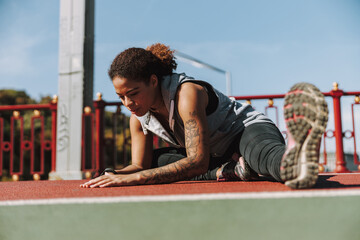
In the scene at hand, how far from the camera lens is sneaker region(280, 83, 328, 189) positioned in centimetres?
156

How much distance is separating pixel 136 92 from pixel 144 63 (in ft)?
0.64

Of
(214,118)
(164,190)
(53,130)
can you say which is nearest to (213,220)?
(164,190)

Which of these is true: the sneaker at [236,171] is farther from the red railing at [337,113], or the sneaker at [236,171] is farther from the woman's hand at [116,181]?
the red railing at [337,113]

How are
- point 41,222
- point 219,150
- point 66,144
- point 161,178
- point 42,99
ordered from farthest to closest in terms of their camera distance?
1. point 42,99
2. point 66,144
3. point 219,150
4. point 161,178
5. point 41,222

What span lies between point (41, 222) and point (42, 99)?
30223mm

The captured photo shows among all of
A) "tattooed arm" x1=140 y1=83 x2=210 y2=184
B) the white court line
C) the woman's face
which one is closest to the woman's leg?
"tattooed arm" x1=140 y1=83 x2=210 y2=184

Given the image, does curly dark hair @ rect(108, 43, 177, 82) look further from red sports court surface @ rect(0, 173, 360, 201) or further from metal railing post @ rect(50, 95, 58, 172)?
metal railing post @ rect(50, 95, 58, 172)

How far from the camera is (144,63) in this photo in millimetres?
2250

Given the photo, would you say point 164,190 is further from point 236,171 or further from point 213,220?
point 236,171

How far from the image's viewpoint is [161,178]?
2152 mm

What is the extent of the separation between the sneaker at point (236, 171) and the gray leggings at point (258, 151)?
0.18 ft

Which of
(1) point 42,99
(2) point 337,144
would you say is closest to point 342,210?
(2) point 337,144

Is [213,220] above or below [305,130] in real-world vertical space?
below

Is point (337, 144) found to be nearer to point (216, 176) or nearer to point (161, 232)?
point (216, 176)
